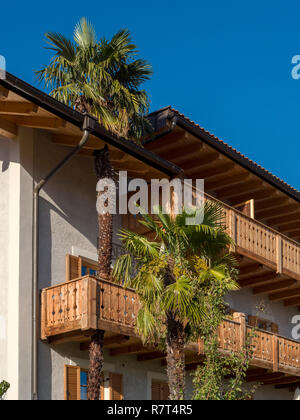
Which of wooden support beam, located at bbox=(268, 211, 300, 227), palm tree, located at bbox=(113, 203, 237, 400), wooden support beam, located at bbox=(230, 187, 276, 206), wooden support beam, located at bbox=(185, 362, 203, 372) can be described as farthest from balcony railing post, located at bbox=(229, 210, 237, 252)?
wooden support beam, located at bbox=(268, 211, 300, 227)

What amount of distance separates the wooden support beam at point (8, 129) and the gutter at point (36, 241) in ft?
4.14

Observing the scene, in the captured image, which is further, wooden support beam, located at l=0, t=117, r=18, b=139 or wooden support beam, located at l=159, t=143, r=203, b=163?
wooden support beam, located at l=159, t=143, r=203, b=163

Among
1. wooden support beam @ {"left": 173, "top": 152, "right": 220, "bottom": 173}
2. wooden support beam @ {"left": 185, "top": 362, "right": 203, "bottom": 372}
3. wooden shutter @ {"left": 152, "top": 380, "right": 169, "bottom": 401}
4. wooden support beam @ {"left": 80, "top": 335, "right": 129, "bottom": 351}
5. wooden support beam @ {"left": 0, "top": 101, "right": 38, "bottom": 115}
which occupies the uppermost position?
wooden support beam @ {"left": 173, "top": 152, "right": 220, "bottom": 173}

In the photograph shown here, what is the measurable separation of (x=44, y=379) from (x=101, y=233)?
142 inches

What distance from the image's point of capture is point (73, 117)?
73.6 ft

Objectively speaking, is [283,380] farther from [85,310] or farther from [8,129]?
[8,129]

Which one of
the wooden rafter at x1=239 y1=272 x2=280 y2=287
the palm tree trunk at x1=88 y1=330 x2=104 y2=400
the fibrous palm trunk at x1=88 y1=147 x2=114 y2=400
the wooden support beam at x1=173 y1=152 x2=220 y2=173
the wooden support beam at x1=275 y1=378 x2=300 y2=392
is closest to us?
the palm tree trunk at x1=88 y1=330 x2=104 y2=400

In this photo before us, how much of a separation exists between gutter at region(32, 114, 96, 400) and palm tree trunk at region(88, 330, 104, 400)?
3.95 ft

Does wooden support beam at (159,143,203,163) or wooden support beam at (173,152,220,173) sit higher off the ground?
wooden support beam at (159,143,203,163)

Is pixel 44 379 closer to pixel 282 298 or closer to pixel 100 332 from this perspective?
pixel 100 332

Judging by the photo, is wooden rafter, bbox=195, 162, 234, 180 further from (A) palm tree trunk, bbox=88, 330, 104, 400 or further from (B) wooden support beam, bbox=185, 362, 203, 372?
(A) palm tree trunk, bbox=88, 330, 104, 400

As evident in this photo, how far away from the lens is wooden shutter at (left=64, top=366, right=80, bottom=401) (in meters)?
22.2

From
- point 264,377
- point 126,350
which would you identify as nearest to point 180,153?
point 126,350

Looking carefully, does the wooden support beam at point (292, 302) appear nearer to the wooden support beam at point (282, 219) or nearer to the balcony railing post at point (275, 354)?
the wooden support beam at point (282, 219)
